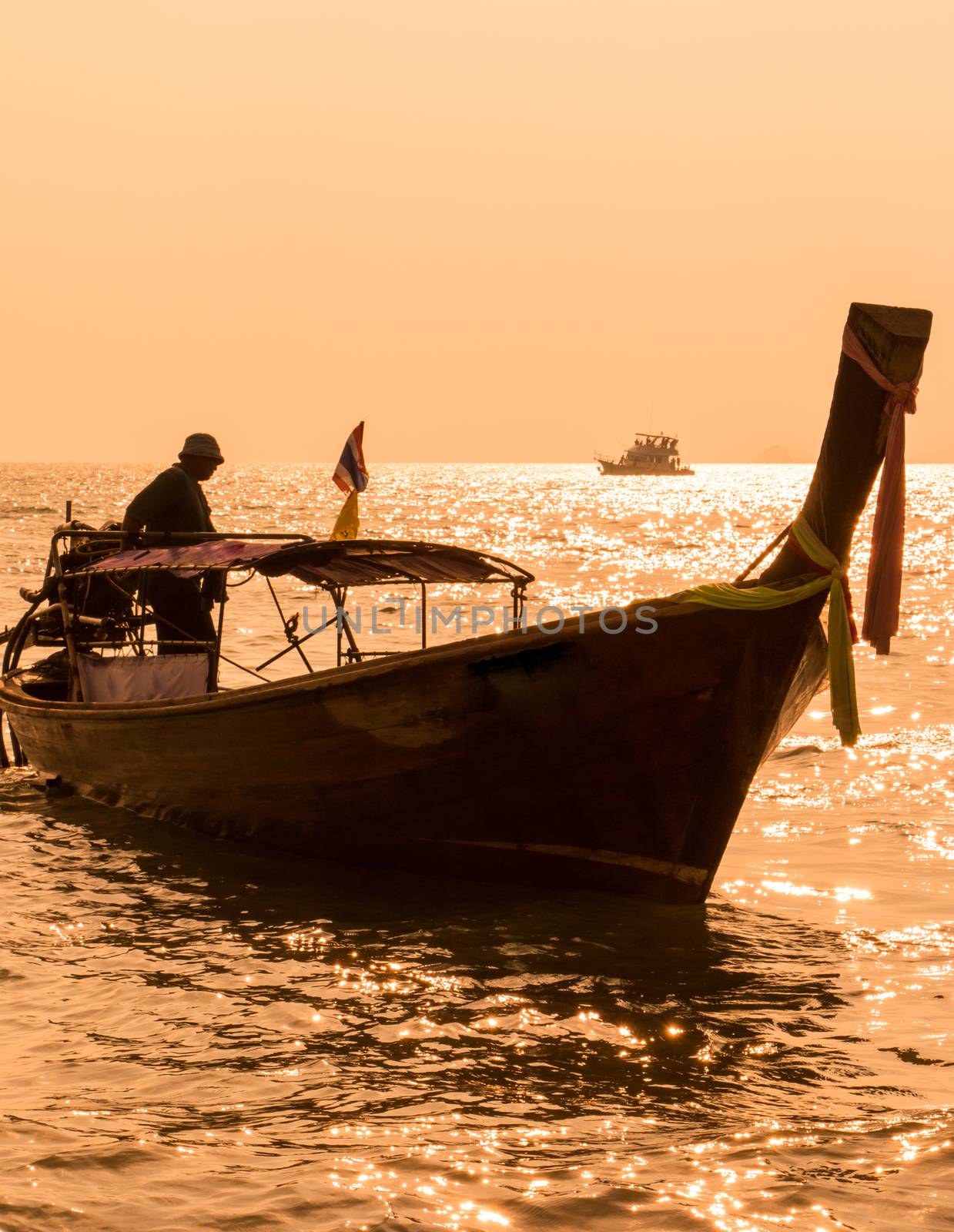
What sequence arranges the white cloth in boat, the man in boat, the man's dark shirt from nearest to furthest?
the white cloth in boat, the man in boat, the man's dark shirt

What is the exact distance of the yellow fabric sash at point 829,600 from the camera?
20.5 ft

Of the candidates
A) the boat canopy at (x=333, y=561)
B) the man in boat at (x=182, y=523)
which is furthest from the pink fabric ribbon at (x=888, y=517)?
the man in boat at (x=182, y=523)

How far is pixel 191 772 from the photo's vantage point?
8.19 meters

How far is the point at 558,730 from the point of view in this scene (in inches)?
262

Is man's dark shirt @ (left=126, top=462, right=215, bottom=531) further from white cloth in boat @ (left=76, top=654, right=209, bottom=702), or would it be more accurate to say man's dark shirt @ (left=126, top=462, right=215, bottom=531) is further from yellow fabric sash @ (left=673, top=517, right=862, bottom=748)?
yellow fabric sash @ (left=673, top=517, right=862, bottom=748)

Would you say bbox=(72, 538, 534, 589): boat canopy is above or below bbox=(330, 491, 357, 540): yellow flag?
below

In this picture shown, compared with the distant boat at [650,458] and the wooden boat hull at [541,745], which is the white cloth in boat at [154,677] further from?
the distant boat at [650,458]

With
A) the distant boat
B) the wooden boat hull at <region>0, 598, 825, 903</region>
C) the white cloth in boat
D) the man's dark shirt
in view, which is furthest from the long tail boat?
the distant boat

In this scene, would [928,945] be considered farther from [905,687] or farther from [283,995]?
[905,687]

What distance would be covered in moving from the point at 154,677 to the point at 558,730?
375cm

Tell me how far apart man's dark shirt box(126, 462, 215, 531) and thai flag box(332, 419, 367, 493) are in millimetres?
1637

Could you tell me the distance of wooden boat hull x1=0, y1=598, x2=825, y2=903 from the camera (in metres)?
6.46

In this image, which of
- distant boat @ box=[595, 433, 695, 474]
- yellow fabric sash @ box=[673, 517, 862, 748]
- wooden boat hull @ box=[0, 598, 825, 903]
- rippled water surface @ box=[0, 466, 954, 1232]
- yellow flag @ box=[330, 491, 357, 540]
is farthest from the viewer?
distant boat @ box=[595, 433, 695, 474]

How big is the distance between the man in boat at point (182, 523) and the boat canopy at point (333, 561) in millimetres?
486
